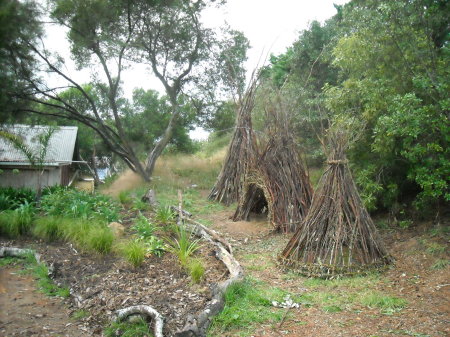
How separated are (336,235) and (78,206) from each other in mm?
4850

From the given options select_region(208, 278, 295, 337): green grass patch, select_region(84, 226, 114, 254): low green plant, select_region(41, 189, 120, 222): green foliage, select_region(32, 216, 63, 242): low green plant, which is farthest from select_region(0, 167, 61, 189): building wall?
select_region(208, 278, 295, 337): green grass patch

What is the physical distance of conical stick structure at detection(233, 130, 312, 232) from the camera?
7.49 metres

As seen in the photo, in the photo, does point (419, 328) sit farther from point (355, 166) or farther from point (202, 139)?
point (202, 139)

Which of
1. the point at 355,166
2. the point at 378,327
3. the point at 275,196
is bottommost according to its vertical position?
the point at 378,327

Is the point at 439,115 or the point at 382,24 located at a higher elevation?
the point at 382,24

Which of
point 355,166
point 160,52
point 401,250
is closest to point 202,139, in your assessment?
point 160,52

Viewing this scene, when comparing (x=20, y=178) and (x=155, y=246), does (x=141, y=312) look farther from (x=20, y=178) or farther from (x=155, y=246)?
(x=20, y=178)

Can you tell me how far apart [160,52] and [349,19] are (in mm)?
7509

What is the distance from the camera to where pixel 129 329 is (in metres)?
4.13

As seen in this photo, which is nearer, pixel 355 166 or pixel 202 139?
pixel 355 166

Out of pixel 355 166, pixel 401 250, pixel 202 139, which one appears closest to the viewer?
pixel 401 250

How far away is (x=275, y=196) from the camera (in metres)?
7.62

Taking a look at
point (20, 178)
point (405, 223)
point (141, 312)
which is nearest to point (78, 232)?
point (141, 312)

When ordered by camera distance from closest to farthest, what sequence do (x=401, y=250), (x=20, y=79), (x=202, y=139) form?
(x=401, y=250), (x=20, y=79), (x=202, y=139)
